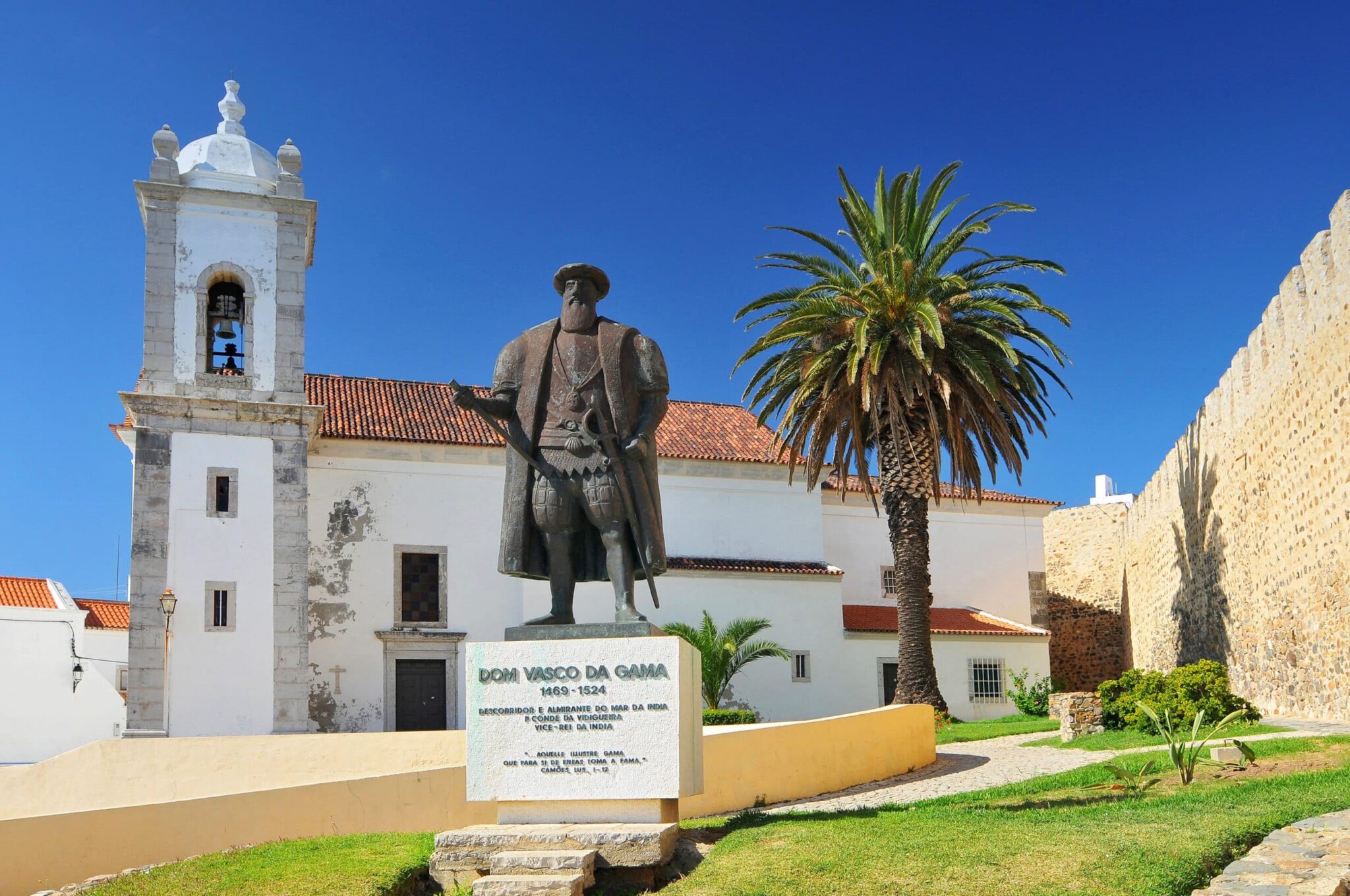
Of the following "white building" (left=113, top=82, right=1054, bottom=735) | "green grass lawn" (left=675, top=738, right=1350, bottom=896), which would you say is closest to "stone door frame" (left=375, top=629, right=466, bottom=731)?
"white building" (left=113, top=82, right=1054, bottom=735)

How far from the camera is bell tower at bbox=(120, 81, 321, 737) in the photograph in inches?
866

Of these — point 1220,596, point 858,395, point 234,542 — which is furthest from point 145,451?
point 1220,596

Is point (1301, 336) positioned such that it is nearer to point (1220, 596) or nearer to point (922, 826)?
point (1220, 596)

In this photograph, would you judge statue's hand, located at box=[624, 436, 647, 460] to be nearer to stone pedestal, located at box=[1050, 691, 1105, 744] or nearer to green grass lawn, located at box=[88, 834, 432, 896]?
green grass lawn, located at box=[88, 834, 432, 896]

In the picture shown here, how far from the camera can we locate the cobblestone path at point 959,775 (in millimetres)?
12516

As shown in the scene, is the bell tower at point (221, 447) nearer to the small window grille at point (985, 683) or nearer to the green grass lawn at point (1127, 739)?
the green grass lawn at point (1127, 739)

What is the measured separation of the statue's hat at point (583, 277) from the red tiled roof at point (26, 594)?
105ft

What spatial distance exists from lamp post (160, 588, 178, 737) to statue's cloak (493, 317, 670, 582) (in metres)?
14.7

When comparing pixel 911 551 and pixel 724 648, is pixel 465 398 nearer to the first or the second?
pixel 911 551

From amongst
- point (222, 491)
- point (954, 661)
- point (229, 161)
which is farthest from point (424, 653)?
point (954, 661)

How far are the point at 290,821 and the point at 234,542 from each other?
13.5 meters

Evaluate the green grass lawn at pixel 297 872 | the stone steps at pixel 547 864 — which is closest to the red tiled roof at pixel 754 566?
the green grass lawn at pixel 297 872

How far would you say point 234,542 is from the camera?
74.5 ft

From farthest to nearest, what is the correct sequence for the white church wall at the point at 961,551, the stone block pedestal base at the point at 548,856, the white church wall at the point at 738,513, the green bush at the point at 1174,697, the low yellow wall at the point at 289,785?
the white church wall at the point at 961,551
the white church wall at the point at 738,513
the green bush at the point at 1174,697
the low yellow wall at the point at 289,785
the stone block pedestal base at the point at 548,856
